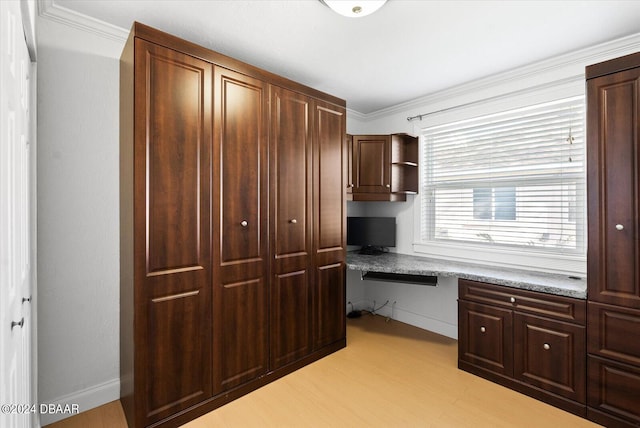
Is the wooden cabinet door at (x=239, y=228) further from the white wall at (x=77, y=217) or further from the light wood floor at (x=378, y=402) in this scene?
the white wall at (x=77, y=217)

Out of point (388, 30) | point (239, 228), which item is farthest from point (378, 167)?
point (239, 228)

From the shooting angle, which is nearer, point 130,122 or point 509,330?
point 130,122

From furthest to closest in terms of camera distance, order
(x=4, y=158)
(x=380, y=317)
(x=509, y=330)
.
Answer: (x=380, y=317), (x=509, y=330), (x=4, y=158)

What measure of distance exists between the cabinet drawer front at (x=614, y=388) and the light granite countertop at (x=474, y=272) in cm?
43

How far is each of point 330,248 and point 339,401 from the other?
1.23 meters

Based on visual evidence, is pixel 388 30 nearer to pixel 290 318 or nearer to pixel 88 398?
pixel 290 318

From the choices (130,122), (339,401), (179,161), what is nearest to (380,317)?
(339,401)

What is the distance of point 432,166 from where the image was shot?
359 centimetres

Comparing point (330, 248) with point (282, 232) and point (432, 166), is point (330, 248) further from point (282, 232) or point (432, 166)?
→ point (432, 166)

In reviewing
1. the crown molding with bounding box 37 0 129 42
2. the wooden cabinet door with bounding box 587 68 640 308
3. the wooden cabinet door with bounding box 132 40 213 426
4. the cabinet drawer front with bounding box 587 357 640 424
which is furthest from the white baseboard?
the wooden cabinet door with bounding box 587 68 640 308

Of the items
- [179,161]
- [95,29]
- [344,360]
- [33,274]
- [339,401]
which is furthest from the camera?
[344,360]

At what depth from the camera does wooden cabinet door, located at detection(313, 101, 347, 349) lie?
2807 millimetres

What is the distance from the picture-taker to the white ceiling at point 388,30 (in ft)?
6.40

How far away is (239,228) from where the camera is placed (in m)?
2.26
